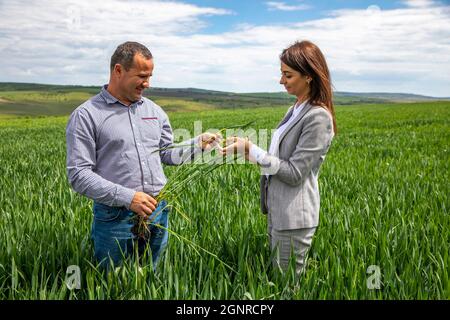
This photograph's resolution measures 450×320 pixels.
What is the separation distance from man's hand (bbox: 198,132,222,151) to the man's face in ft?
1.49

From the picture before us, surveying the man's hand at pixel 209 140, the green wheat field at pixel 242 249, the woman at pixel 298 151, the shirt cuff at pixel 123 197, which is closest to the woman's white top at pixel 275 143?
the woman at pixel 298 151

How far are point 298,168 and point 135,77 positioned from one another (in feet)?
3.15

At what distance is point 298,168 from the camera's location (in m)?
2.33

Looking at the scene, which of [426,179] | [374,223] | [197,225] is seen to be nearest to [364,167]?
[426,179]

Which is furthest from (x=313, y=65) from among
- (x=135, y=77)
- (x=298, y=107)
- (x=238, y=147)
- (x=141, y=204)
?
(x=141, y=204)

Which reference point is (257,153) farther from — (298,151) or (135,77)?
(135,77)

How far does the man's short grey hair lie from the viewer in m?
2.38

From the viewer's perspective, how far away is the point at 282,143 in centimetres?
245

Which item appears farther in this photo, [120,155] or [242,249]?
[242,249]

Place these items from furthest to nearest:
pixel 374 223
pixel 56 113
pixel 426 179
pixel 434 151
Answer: pixel 56 113
pixel 434 151
pixel 426 179
pixel 374 223

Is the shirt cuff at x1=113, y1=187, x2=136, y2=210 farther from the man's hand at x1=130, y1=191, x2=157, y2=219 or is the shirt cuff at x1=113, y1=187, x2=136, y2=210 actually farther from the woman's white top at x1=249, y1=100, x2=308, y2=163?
the woman's white top at x1=249, y1=100, x2=308, y2=163

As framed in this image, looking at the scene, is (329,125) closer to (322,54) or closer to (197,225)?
(322,54)
